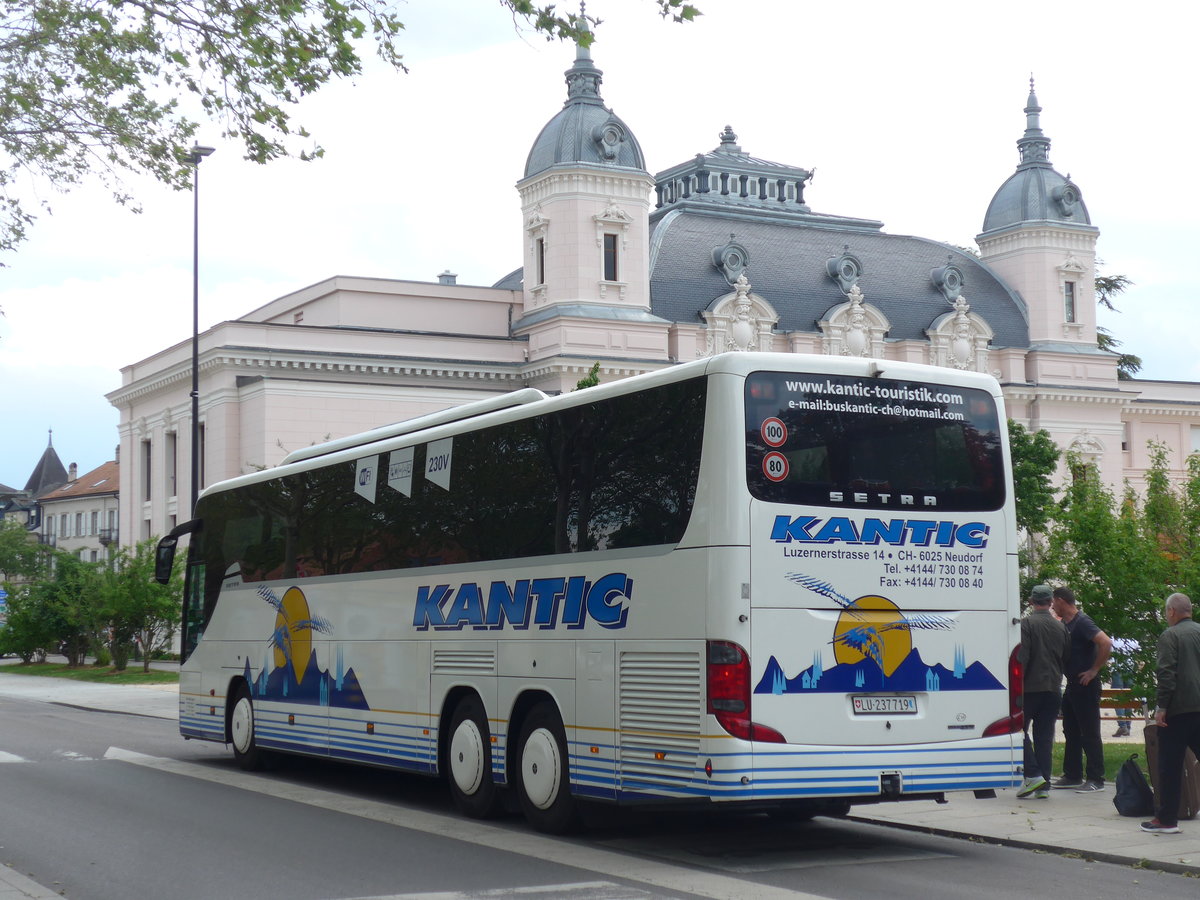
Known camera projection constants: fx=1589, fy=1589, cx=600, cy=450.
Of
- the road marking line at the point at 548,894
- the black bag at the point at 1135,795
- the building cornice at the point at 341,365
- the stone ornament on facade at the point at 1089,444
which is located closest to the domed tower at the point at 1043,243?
the stone ornament on facade at the point at 1089,444

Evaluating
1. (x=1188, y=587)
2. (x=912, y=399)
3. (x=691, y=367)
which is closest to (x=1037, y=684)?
(x=1188, y=587)

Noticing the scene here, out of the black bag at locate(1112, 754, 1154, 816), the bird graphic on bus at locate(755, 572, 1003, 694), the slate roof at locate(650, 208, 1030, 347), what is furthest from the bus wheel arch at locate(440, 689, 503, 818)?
the slate roof at locate(650, 208, 1030, 347)

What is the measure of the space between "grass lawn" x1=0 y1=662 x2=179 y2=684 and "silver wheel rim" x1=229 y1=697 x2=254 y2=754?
24213 millimetres

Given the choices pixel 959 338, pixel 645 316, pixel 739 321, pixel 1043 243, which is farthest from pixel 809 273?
pixel 1043 243

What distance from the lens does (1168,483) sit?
17688mm

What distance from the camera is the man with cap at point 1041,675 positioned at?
45.9 ft

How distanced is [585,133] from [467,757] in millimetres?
56205

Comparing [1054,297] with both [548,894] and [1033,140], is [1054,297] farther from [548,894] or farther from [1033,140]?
[548,894]

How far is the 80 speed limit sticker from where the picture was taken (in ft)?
35.4

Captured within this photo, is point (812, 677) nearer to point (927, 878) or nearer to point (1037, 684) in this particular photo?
point (927, 878)

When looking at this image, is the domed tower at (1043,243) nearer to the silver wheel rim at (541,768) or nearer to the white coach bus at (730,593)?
the white coach bus at (730,593)

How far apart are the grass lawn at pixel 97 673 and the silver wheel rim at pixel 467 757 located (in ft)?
97.3

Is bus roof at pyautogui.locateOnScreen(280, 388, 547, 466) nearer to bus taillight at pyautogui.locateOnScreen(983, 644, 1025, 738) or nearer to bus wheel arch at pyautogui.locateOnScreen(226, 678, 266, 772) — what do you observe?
bus wheel arch at pyautogui.locateOnScreen(226, 678, 266, 772)

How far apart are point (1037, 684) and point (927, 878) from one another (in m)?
4.07
